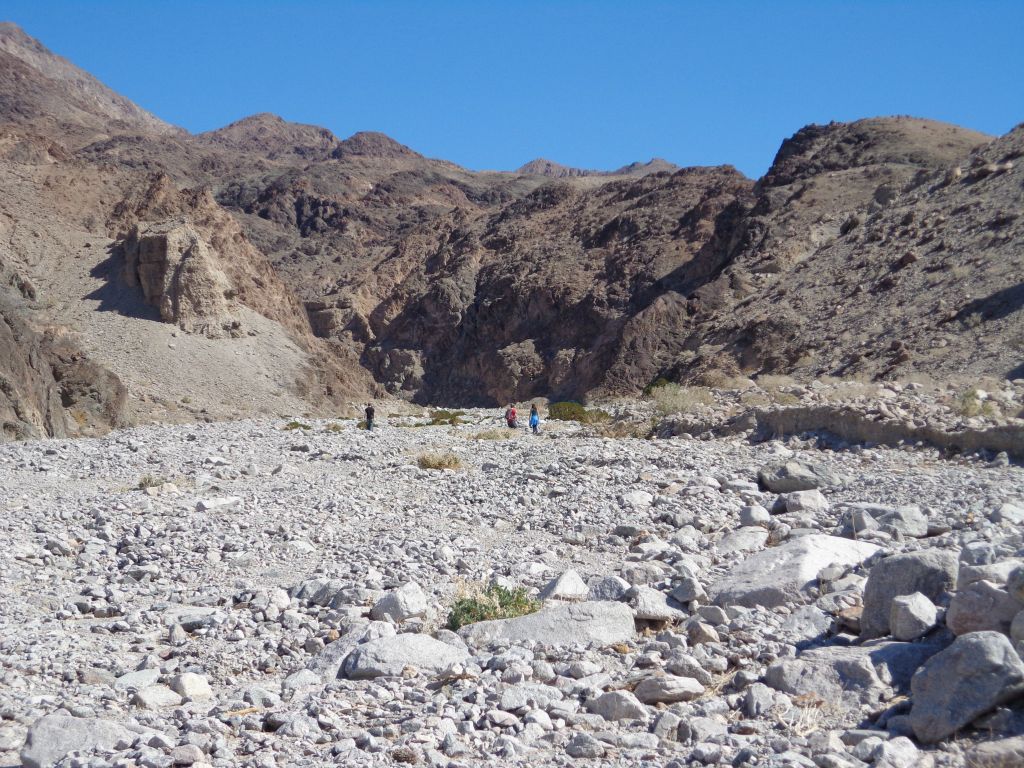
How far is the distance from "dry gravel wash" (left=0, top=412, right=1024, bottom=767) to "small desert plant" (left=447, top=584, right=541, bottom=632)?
0.22 m

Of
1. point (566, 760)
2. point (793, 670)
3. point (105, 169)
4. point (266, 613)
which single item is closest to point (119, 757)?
point (566, 760)

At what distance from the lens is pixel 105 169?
171 ft

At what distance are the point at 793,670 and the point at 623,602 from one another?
181cm

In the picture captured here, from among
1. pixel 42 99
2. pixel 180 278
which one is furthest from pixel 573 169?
pixel 180 278

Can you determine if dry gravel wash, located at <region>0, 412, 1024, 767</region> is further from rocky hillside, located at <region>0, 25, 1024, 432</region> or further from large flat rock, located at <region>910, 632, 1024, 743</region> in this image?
rocky hillside, located at <region>0, 25, 1024, 432</region>

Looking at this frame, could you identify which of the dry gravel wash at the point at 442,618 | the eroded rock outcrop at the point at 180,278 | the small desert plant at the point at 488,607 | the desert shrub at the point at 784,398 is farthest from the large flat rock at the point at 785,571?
the eroded rock outcrop at the point at 180,278

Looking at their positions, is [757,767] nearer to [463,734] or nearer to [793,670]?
[793,670]

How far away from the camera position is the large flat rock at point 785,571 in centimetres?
599

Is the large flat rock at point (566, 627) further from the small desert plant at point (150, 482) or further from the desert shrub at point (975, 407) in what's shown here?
the desert shrub at point (975, 407)

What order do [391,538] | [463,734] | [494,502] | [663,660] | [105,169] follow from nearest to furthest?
[463,734] → [663,660] → [391,538] → [494,502] → [105,169]

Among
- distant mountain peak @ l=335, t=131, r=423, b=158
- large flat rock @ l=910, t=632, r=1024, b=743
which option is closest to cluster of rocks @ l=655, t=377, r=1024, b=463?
large flat rock @ l=910, t=632, r=1024, b=743

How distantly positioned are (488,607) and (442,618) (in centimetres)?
50

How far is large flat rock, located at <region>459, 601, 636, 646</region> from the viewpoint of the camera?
18.4ft

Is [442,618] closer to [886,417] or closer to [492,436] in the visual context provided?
[886,417]
